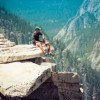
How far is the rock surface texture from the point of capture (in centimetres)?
1478

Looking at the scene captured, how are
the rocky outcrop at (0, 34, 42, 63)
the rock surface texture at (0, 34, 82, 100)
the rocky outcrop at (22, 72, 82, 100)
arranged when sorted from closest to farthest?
1. the rock surface texture at (0, 34, 82, 100)
2. the rocky outcrop at (22, 72, 82, 100)
3. the rocky outcrop at (0, 34, 42, 63)

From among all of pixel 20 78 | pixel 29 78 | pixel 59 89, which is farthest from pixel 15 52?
pixel 29 78

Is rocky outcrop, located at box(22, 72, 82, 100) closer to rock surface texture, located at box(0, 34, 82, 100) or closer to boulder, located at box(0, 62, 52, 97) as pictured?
rock surface texture, located at box(0, 34, 82, 100)

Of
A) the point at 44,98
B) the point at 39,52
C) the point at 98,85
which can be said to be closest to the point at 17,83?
the point at 44,98

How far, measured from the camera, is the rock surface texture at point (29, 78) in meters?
14.8

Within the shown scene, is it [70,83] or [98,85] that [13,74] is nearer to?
[70,83]

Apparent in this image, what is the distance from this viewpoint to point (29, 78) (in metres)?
15.7

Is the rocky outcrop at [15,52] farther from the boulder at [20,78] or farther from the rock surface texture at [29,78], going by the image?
the boulder at [20,78]

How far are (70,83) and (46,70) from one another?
369cm

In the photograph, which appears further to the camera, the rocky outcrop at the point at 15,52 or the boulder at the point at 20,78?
the rocky outcrop at the point at 15,52

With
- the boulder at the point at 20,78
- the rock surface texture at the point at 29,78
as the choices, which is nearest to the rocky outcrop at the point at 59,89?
the rock surface texture at the point at 29,78

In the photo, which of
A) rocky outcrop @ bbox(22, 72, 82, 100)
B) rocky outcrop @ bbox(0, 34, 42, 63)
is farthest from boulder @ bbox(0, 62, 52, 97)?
rocky outcrop @ bbox(22, 72, 82, 100)

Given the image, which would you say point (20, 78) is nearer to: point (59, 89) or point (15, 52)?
point (59, 89)

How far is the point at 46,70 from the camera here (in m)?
17.9
